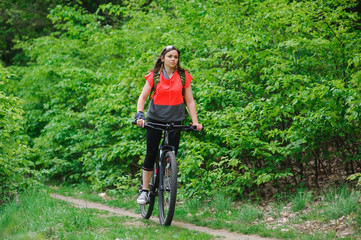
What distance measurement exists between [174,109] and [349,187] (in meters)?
2.81

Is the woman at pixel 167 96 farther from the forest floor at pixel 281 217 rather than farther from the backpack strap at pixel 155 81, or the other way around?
the forest floor at pixel 281 217

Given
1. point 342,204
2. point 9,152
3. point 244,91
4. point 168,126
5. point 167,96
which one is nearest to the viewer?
point 342,204

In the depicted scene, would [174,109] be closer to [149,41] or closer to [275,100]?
[275,100]

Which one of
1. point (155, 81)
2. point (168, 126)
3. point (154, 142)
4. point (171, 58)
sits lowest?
point (154, 142)

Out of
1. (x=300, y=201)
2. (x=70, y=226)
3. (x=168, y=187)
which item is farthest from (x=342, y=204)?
(x=70, y=226)

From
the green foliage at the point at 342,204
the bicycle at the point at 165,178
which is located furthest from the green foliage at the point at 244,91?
the bicycle at the point at 165,178

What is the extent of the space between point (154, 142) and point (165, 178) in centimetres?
52

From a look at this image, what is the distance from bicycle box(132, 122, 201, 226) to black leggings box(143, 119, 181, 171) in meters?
0.07

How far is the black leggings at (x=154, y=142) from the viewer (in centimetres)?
501

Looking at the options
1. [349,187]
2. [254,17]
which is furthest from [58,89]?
[349,187]

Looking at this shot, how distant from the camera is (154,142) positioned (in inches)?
202

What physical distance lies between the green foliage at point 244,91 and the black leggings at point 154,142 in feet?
3.37

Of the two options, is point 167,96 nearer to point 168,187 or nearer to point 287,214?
point 168,187

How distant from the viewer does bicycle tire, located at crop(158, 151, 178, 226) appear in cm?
456
